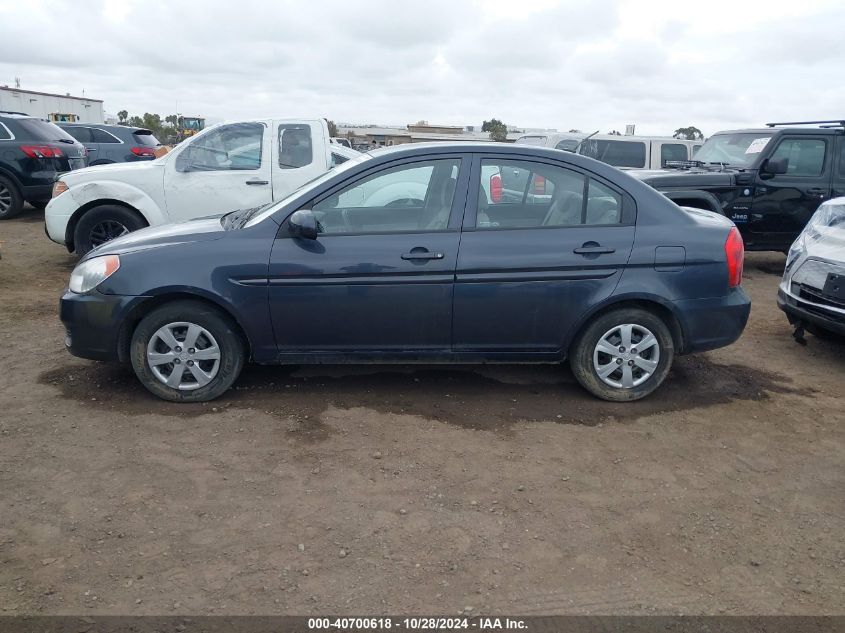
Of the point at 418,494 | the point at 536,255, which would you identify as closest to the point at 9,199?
the point at 536,255

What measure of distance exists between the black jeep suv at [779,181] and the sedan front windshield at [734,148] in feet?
0.06

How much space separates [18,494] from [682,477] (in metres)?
3.45

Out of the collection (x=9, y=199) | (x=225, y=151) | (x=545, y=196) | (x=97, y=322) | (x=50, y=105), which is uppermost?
(x=50, y=105)

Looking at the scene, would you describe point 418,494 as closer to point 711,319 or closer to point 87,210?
point 711,319

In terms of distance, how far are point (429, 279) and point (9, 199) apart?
1136cm

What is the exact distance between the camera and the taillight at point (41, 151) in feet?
40.4

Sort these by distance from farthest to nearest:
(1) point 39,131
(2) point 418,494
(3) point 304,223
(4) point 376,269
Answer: (1) point 39,131
(4) point 376,269
(3) point 304,223
(2) point 418,494

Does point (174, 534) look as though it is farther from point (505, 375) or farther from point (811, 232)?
point (811, 232)

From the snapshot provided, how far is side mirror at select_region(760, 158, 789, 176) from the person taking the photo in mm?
8469

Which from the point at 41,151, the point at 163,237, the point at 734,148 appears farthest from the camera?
the point at 41,151

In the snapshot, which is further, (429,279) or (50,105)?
(50,105)

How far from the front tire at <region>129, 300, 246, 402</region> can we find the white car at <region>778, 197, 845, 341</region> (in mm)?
4521

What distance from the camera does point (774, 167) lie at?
8461mm

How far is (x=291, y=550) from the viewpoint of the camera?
3.03m
